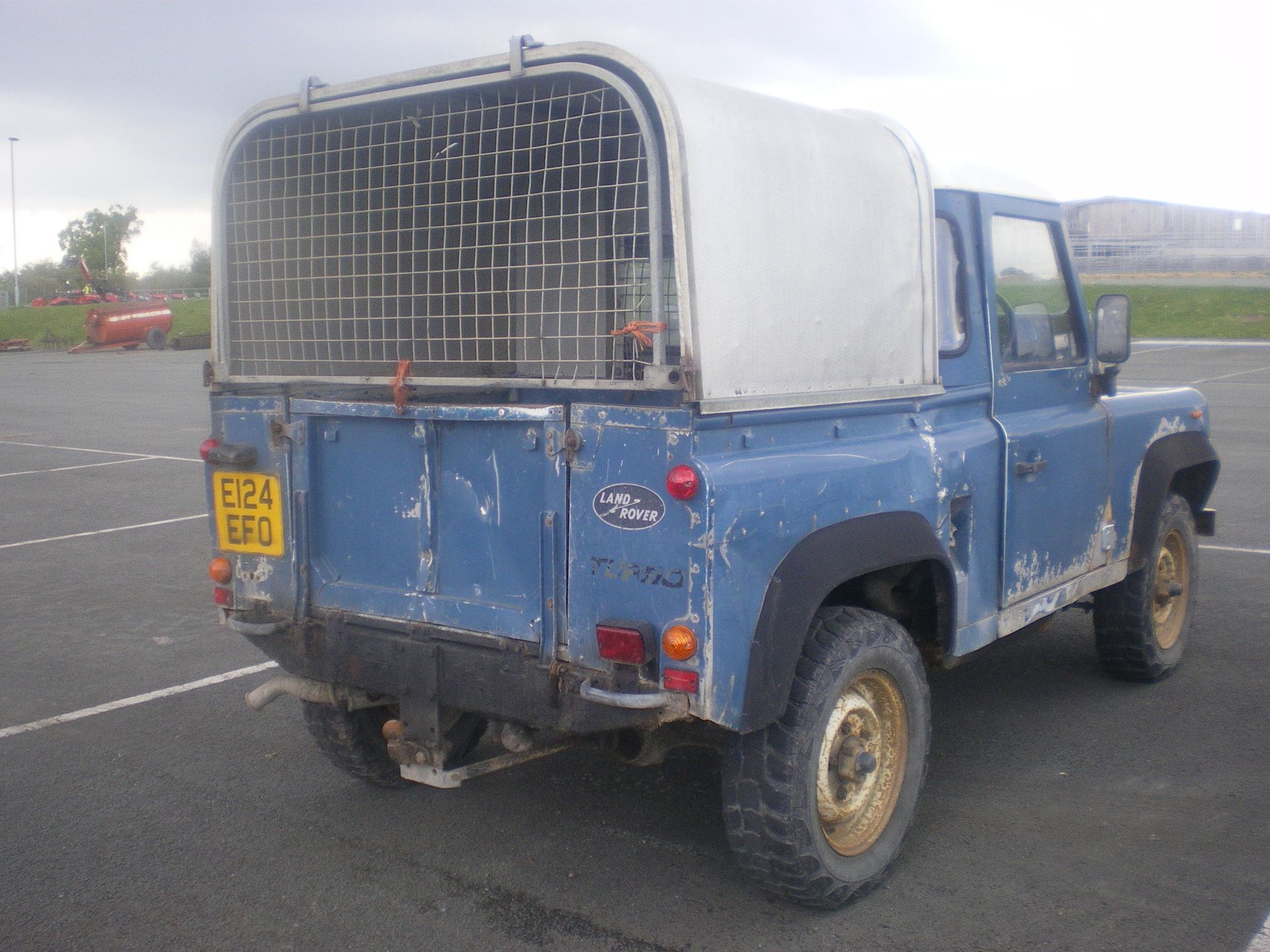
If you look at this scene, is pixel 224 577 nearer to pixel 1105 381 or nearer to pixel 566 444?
pixel 566 444

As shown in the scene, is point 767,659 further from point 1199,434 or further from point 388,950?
point 1199,434

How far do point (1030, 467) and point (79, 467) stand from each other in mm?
12016

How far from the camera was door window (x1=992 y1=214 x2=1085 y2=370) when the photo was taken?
4645mm

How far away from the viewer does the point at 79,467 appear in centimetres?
1366

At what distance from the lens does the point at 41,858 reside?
406 cm

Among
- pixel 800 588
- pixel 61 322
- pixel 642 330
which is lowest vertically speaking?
pixel 800 588

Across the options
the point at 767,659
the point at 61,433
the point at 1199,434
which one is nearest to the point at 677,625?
the point at 767,659

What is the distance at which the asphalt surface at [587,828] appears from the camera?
140 inches

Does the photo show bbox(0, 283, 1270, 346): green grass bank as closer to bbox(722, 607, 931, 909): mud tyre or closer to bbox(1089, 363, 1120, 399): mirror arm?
bbox(1089, 363, 1120, 399): mirror arm

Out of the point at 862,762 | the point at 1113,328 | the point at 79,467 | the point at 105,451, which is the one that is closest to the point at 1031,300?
the point at 1113,328

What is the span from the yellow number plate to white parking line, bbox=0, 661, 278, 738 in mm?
1442

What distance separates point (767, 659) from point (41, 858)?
262 cm

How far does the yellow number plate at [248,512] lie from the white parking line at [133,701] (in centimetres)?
144

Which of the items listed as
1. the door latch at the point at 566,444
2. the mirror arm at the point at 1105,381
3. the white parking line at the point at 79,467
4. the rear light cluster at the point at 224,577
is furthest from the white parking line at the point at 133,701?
the white parking line at the point at 79,467
